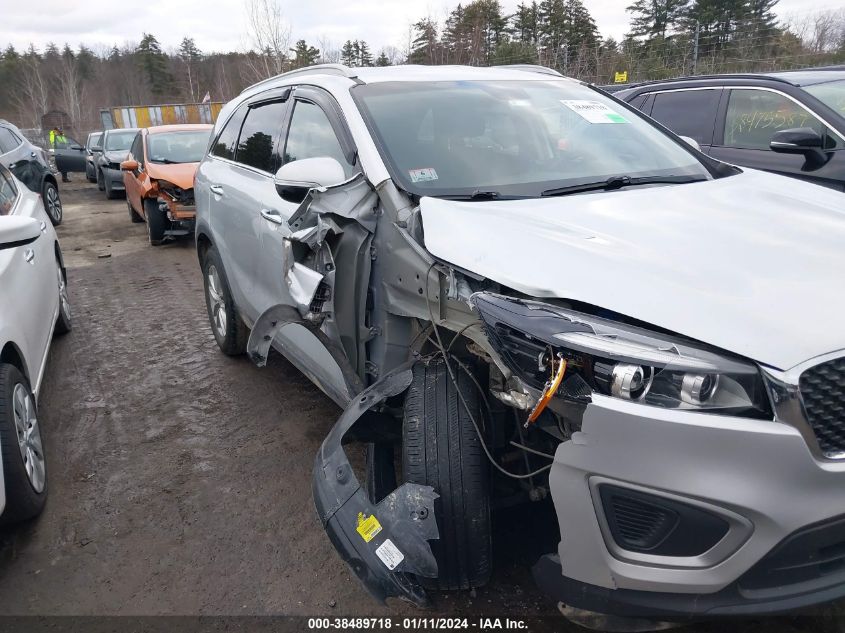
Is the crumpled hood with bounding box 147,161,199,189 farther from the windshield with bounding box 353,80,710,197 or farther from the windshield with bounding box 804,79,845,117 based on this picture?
the windshield with bounding box 804,79,845,117

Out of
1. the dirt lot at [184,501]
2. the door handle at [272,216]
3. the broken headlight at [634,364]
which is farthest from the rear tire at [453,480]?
the door handle at [272,216]

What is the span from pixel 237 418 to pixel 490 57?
2107cm

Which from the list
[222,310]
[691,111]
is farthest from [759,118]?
[222,310]

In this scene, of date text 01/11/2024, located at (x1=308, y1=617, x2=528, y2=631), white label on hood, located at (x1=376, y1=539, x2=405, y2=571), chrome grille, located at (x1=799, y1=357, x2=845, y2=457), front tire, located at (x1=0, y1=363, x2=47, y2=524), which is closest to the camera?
chrome grille, located at (x1=799, y1=357, x2=845, y2=457)

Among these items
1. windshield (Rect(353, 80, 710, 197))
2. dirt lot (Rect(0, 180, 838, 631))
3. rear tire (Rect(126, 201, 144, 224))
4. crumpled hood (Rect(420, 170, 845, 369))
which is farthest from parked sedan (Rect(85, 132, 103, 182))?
crumpled hood (Rect(420, 170, 845, 369))

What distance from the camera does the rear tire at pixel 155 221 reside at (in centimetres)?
968

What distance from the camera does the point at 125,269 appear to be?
8.48 meters

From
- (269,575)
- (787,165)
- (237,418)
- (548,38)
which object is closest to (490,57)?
(548,38)

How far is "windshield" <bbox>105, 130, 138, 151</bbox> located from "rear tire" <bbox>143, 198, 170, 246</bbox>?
7983mm

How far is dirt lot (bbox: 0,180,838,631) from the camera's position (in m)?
2.60

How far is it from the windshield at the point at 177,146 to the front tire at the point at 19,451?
291 inches

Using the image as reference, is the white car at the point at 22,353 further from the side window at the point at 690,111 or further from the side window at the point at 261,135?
the side window at the point at 690,111

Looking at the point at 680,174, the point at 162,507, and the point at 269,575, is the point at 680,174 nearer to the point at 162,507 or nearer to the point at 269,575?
the point at 269,575

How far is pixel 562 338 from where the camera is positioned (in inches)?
69.2
